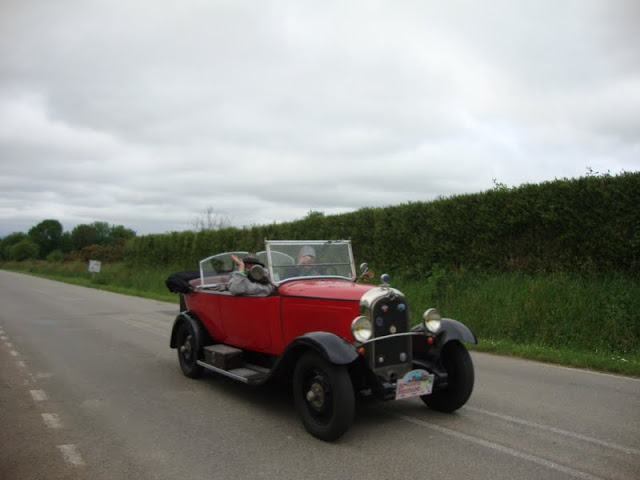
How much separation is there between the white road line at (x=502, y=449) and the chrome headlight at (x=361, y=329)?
1031mm

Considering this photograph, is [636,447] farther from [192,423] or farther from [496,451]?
[192,423]

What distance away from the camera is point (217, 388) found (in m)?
6.13

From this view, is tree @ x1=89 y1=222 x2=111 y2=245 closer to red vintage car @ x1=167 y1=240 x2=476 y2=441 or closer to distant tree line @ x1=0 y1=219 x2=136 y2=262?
distant tree line @ x1=0 y1=219 x2=136 y2=262

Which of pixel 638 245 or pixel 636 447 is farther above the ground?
pixel 638 245

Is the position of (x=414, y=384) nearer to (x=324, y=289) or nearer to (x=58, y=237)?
(x=324, y=289)

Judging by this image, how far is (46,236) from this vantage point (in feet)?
373

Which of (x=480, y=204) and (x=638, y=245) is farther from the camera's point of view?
(x=480, y=204)

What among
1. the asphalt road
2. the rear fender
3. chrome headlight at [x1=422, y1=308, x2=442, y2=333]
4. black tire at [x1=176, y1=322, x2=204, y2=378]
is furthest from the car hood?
black tire at [x1=176, y1=322, x2=204, y2=378]

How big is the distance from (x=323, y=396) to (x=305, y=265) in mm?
1846

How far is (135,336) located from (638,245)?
9.56 m

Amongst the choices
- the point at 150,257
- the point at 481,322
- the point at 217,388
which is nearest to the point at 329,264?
the point at 217,388

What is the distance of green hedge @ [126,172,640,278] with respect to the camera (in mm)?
9086

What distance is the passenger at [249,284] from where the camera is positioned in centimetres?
559

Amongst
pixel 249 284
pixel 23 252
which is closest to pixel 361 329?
pixel 249 284
